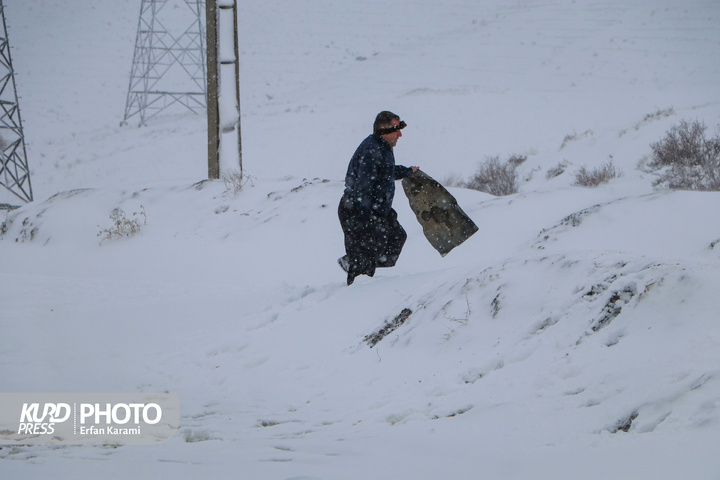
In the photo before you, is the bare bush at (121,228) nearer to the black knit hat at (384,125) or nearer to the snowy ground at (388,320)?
the snowy ground at (388,320)

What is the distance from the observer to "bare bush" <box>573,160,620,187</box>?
10320mm

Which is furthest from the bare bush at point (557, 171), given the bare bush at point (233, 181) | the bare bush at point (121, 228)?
the bare bush at point (121, 228)

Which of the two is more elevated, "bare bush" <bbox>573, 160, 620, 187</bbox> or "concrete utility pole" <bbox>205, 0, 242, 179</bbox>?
"concrete utility pole" <bbox>205, 0, 242, 179</bbox>

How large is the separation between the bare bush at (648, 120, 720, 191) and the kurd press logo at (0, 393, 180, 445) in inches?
315

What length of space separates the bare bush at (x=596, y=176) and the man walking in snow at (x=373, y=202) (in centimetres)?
572

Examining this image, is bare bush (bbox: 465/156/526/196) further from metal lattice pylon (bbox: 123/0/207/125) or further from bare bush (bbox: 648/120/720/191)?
metal lattice pylon (bbox: 123/0/207/125)

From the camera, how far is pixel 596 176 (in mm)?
Result: 10391

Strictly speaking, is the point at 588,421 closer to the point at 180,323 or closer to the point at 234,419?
the point at 234,419

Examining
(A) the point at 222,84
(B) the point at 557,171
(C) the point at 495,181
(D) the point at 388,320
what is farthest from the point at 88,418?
(B) the point at 557,171

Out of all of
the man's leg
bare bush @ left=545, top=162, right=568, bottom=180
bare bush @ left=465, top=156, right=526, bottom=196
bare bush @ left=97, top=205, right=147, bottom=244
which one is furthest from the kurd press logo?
bare bush @ left=545, top=162, right=568, bottom=180

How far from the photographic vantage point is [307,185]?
367 inches

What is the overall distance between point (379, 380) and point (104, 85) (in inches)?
1340

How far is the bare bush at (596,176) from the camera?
10.3m

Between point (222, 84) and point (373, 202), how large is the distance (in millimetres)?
5356
